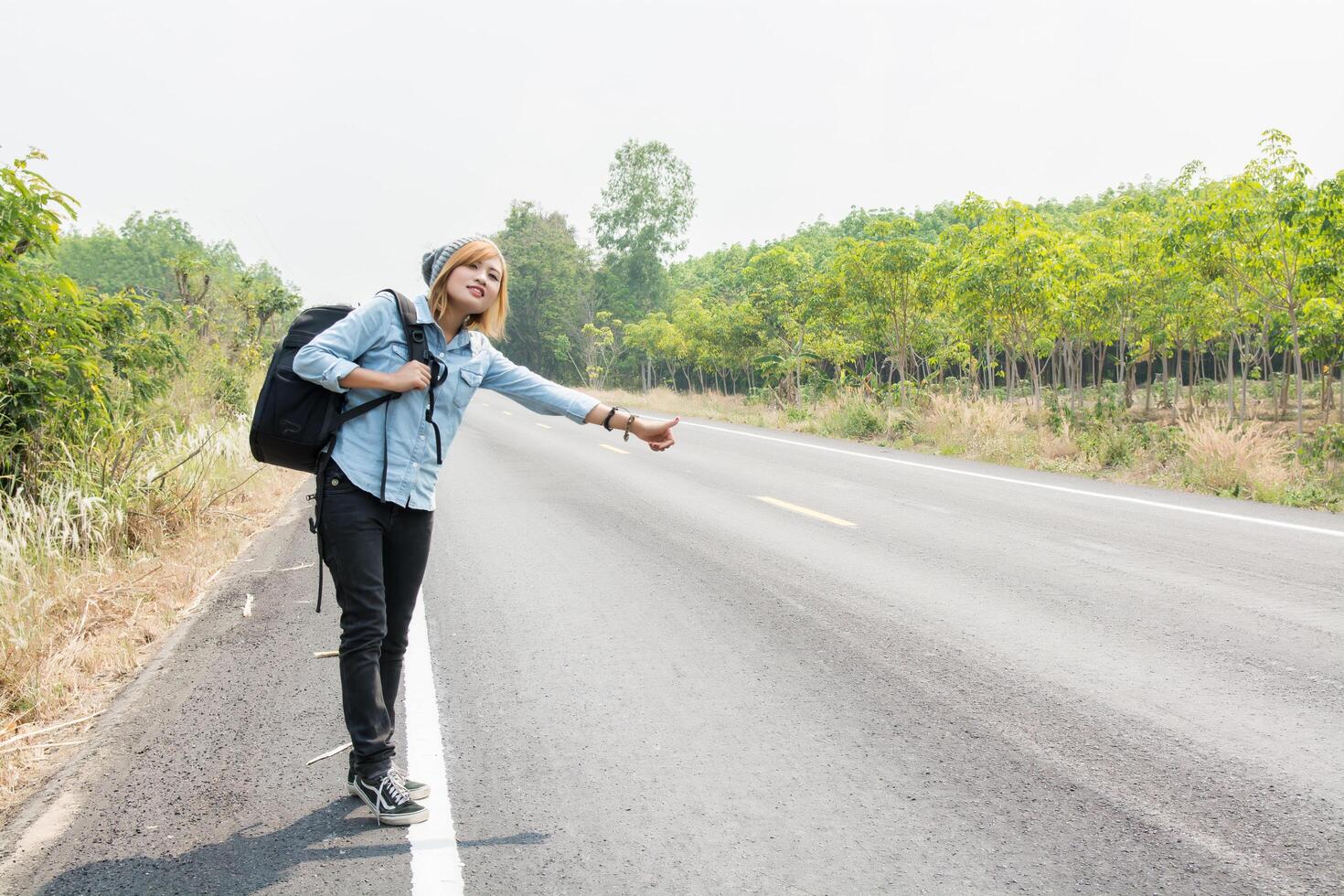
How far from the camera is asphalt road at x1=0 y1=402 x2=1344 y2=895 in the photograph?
2.96 metres

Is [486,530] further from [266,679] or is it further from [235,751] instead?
[235,751]

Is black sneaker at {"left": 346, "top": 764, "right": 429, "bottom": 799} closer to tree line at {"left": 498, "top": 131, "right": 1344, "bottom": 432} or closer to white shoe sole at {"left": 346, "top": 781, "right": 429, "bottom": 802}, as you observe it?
white shoe sole at {"left": 346, "top": 781, "right": 429, "bottom": 802}

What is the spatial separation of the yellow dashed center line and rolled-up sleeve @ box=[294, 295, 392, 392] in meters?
6.74

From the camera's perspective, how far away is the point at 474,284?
3.39 meters

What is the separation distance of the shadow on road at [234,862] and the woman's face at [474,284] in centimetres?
173

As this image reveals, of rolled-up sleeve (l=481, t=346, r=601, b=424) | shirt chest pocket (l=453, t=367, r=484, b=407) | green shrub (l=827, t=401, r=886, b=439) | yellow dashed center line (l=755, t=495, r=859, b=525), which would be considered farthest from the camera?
green shrub (l=827, t=401, r=886, b=439)

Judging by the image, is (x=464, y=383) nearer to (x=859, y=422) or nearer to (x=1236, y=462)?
(x=1236, y=462)

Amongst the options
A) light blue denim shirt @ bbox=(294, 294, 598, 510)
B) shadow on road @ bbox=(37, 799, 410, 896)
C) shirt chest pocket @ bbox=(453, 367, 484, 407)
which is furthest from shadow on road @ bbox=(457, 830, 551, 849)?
shirt chest pocket @ bbox=(453, 367, 484, 407)

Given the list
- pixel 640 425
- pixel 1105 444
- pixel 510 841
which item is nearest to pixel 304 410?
pixel 640 425

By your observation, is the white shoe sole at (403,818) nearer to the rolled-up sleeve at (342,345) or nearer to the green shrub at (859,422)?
the rolled-up sleeve at (342,345)

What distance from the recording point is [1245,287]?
18.5 m

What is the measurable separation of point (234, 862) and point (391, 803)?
488 millimetres

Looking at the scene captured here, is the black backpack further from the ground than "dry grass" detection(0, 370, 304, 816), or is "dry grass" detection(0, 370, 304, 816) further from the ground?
the black backpack

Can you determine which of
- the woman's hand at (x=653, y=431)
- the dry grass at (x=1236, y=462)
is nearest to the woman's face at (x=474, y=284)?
the woman's hand at (x=653, y=431)
